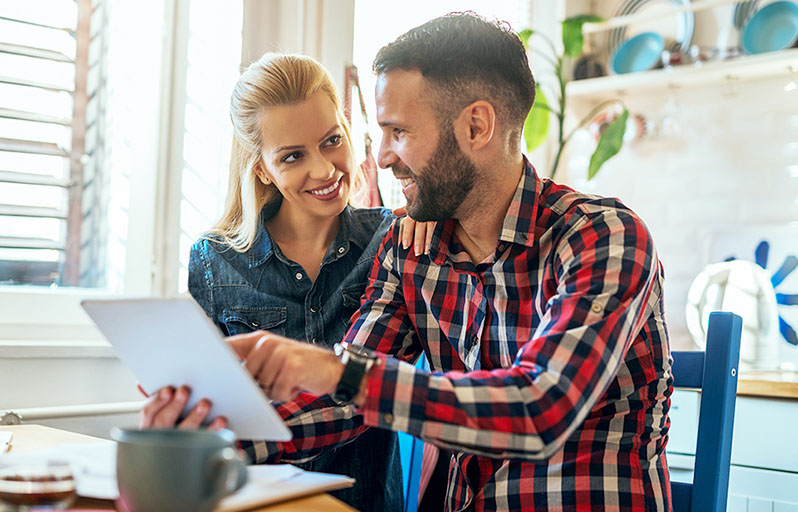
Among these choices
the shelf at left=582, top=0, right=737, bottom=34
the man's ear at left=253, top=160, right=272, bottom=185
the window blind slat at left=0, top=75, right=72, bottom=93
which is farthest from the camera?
the shelf at left=582, top=0, right=737, bottom=34

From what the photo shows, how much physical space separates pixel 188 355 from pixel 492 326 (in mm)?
613

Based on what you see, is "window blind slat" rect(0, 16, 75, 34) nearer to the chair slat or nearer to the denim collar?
the denim collar

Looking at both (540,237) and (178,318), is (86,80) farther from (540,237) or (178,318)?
(178,318)

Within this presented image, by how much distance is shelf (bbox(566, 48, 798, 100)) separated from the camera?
2.87 metres

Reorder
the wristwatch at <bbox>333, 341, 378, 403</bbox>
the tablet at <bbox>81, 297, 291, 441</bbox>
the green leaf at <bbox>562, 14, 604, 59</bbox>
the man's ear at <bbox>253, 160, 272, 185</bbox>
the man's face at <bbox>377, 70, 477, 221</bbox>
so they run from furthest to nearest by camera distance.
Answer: the green leaf at <bbox>562, 14, 604, 59</bbox> → the man's ear at <bbox>253, 160, 272, 185</bbox> → the man's face at <bbox>377, 70, 477, 221</bbox> → the wristwatch at <bbox>333, 341, 378, 403</bbox> → the tablet at <bbox>81, 297, 291, 441</bbox>

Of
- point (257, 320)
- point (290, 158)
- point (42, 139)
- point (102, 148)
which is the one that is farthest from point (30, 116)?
point (257, 320)

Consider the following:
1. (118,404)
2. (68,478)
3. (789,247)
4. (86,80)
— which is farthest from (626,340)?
A: (789,247)

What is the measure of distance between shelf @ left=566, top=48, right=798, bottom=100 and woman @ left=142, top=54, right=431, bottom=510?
1.84 m

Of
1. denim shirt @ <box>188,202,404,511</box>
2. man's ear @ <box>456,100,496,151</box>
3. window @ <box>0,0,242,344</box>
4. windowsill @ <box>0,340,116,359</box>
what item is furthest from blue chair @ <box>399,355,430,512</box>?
window @ <box>0,0,242,344</box>

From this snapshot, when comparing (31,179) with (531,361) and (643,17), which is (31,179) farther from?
(643,17)

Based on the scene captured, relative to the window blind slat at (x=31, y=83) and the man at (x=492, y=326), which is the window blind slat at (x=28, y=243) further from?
the man at (x=492, y=326)

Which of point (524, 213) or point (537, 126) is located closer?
point (524, 213)

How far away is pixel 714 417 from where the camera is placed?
1176mm

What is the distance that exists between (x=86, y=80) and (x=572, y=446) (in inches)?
59.8
